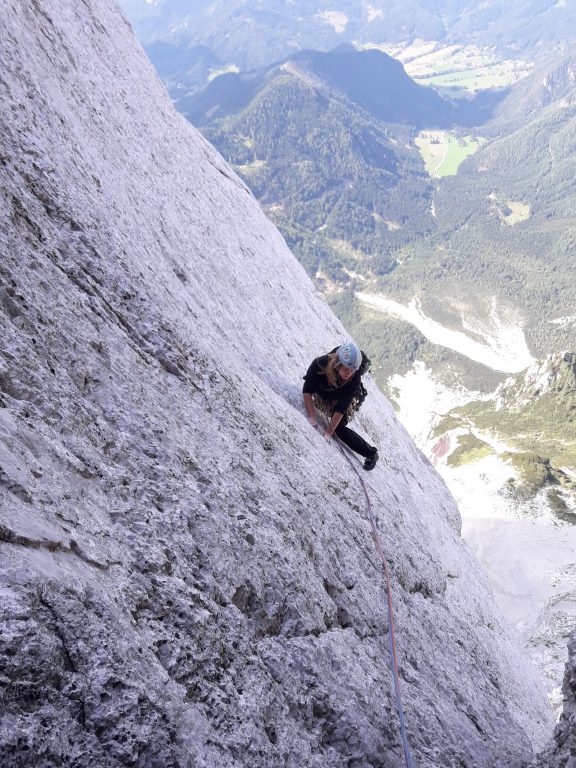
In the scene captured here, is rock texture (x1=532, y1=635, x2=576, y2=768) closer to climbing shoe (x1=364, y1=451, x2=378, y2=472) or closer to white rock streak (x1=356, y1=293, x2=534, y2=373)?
climbing shoe (x1=364, y1=451, x2=378, y2=472)

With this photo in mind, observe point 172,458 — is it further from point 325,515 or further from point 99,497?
point 325,515

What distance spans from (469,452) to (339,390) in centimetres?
5438

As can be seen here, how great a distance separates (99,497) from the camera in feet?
17.8

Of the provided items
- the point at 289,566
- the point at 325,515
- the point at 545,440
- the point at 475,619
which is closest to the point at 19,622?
the point at 289,566

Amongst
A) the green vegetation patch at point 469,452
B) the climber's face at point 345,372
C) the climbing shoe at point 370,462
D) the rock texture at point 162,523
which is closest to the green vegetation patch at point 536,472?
the green vegetation patch at point 469,452

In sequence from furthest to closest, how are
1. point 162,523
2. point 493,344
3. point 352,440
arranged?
point 493,344 → point 352,440 → point 162,523

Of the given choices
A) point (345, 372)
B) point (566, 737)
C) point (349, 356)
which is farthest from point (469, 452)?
point (566, 737)

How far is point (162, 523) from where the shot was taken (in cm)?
577

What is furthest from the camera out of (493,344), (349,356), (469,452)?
Answer: (493,344)

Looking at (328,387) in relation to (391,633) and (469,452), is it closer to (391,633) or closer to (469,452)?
(391,633)

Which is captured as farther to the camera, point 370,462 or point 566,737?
point 370,462

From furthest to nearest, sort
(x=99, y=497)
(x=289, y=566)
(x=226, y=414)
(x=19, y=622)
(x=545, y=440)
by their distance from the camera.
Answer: (x=545, y=440) < (x=226, y=414) < (x=289, y=566) < (x=99, y=497) < (x=19, y=622)

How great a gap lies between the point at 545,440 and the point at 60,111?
68.7 meters

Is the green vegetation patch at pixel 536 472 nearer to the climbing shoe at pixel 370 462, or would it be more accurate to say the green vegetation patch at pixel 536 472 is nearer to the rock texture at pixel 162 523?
the rock texture at pixel 162 523
